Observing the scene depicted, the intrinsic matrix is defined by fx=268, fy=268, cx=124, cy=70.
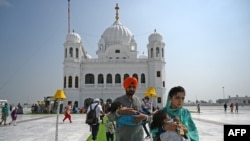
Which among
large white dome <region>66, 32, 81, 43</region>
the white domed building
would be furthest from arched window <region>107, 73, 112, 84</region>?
large white dome <region>66, 32, 81, 43</region>

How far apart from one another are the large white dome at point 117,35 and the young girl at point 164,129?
4539 centimetres

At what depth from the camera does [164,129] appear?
127 inches

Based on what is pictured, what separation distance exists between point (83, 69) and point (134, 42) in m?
11.5

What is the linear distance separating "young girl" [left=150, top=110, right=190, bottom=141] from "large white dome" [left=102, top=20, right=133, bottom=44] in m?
45.4

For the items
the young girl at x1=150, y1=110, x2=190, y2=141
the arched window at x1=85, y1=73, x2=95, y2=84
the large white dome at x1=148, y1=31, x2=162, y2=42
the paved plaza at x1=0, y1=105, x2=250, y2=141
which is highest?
the large white dome at x1=148, y1=31, x2=162, y2=42

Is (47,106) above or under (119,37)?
under

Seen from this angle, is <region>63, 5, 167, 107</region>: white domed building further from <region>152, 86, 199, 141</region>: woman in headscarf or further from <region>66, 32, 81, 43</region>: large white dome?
<region>152, 86, 199, 141</region>: woman in headscarf

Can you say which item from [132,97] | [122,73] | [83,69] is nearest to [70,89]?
[83,69]

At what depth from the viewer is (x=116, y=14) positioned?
178 ft

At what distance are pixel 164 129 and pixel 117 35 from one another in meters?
46.4

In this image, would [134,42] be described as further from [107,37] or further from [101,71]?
[101,71]

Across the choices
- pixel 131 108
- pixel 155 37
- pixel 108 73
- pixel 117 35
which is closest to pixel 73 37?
pixel 108 73

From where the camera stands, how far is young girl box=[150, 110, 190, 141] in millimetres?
3102

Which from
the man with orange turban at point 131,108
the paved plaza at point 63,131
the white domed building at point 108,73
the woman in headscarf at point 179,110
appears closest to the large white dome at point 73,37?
the white domed building at point 108,73
